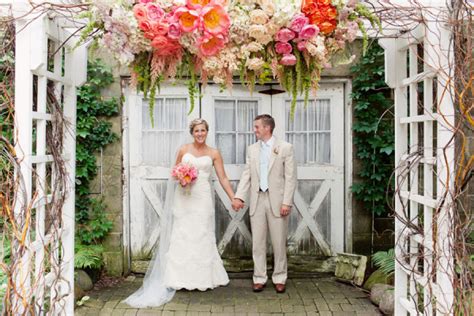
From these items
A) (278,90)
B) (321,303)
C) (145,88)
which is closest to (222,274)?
(321,303)

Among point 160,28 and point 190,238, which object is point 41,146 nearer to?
point 160,28

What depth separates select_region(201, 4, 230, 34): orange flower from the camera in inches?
103

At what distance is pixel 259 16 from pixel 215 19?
227 millimetres

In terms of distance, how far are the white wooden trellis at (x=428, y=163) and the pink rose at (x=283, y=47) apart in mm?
780

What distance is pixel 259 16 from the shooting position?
2.65 meters

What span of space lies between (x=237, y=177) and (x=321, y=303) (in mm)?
1781

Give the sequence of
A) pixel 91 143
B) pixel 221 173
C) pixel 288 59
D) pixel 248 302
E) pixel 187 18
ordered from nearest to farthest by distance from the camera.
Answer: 1. pixel 187 18
2. pixel 288 59
3. pixel 248 302
4. pixel 221 173
5. pixel 91 143

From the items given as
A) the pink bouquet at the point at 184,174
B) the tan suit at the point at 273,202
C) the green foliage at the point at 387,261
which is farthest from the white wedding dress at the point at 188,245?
the green foliage at the point at 387,261

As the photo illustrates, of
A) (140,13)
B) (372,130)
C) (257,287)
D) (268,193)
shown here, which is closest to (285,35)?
(140,13)

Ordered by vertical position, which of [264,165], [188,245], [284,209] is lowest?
[188,245]

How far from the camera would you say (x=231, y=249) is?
6.08 metres

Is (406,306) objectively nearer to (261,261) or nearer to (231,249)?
(261,261)

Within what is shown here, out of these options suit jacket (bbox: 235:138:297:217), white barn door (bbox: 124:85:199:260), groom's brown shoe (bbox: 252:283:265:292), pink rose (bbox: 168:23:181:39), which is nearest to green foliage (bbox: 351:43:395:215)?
suit jacket (bbox: 235:138:297:217)

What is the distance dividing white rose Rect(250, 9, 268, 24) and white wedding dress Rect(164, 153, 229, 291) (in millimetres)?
2872
